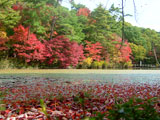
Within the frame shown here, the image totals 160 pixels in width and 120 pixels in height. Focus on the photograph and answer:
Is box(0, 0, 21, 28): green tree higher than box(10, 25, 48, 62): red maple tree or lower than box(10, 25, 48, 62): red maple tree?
higher

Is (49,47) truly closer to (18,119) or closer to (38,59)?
(38,59)

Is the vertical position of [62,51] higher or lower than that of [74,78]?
higher

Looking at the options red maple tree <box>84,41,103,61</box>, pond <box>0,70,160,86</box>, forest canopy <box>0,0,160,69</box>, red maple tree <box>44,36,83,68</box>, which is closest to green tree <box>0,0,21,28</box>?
forest canopy <box>0,0,160,69</box>

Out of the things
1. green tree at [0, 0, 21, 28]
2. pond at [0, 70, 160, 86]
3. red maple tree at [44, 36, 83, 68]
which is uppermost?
green tree at [0, 0, 21, 28]

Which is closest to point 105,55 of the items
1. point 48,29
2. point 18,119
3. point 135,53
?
point 48,29

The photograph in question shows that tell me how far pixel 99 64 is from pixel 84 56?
2362 millimetres

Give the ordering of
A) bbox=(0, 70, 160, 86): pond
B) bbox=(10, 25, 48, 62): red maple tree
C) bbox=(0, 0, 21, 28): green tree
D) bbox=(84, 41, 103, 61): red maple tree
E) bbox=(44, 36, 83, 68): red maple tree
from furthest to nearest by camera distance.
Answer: bbox=(84, 41, 103, 61): red maple tree
bbox=(44, 36, 83, 68): red maple tree
bbox=(10, 25, 48, 62): red maple tree
bbox=(0, 0, 21, 28): green tree
bbox=(0, 70, 160, 86): pond

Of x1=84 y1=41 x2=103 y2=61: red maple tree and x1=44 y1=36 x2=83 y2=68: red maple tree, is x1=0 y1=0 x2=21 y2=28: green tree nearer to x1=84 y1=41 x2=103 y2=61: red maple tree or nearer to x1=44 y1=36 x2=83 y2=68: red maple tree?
x1=44 y1=36 x2=83 y2=68: red maple tree

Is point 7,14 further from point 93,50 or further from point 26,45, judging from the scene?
point 93,50

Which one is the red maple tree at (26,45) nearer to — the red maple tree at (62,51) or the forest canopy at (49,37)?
the forest canopy at (49,37)

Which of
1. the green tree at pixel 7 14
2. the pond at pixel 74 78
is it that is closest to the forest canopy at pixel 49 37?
the green tree at pixel 7 14

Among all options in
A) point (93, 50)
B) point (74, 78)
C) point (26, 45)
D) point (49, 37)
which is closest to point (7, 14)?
point (26, 45)

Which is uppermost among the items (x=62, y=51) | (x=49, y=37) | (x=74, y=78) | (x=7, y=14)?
(x=7, y=14)

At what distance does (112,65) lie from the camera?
25141 mm
